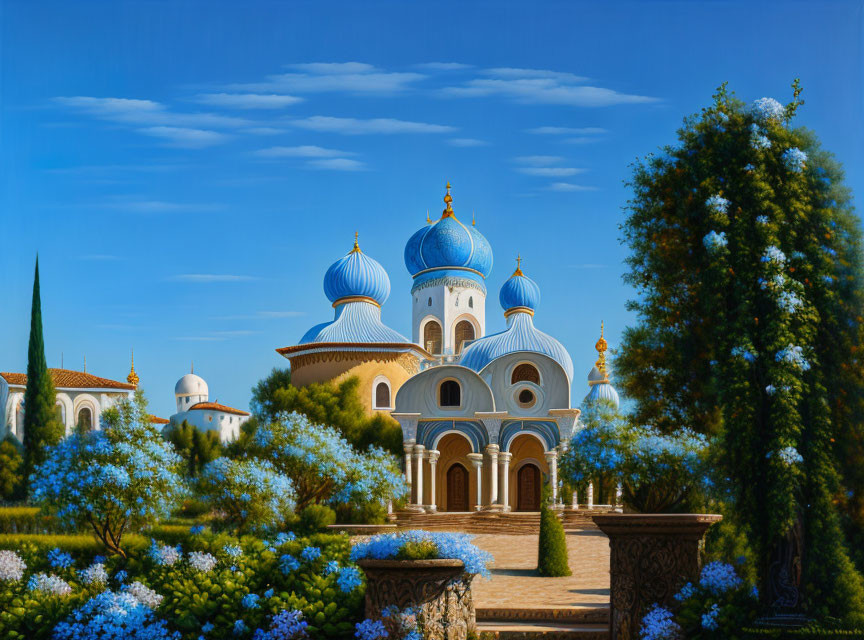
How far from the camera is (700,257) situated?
38.2ft

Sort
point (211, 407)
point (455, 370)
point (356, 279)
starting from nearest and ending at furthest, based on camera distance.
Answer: point (455, 370) → point (356, 279) → point (211, 407)

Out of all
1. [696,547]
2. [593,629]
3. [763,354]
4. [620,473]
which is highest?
[763,354]

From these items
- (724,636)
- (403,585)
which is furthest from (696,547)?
(403,585)

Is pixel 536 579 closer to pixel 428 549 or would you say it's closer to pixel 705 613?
pixel 705 613

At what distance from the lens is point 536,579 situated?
15.6m

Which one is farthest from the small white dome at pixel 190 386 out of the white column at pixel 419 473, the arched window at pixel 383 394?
the white column at pixel 419 473

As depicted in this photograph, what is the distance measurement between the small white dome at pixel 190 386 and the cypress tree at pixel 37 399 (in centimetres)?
2403

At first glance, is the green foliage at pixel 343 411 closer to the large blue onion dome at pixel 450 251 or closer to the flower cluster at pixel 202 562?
the large blue onion dome at pixel 450 251

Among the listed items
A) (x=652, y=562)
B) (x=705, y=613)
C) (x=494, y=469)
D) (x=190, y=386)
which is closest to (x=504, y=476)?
(x=494, y=469)

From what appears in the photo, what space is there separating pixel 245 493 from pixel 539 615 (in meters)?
5.71

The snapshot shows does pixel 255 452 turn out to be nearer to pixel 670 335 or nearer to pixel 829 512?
pixel 670 335

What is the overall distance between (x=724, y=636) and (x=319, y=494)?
1208 centimetres

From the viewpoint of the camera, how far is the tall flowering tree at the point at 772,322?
1004cm

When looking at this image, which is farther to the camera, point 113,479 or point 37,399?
point 37,399
